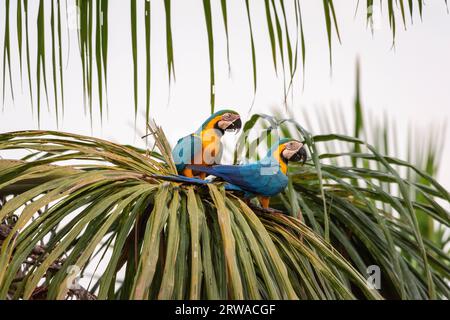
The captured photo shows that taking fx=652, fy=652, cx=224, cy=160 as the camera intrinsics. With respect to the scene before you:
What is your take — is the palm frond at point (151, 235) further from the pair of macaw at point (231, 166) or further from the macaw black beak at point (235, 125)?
the macaw black beak at point (235, 125)

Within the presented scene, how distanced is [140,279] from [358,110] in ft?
7.53

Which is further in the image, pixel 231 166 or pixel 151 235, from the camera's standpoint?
pixel 231 166

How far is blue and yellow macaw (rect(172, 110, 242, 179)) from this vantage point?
78.6 inches

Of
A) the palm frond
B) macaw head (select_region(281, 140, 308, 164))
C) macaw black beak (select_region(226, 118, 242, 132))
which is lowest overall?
the palm frond

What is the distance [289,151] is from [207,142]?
0.86 ft

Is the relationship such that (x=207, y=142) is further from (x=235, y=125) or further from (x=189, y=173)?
(x=189, y=173)

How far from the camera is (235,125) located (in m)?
2.09

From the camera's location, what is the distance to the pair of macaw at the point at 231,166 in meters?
1.82

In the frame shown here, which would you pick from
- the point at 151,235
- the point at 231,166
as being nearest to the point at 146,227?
the point at 151,235

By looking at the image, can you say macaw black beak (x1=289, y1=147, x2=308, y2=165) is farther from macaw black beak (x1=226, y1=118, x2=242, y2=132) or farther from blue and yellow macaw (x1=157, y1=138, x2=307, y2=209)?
macaw black beak (x1=226, y1=118, x2=242, y2=132)

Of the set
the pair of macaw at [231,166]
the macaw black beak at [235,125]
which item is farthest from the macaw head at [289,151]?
the macaw black beak at [235,125]

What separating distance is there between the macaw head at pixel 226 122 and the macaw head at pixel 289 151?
0.49ft

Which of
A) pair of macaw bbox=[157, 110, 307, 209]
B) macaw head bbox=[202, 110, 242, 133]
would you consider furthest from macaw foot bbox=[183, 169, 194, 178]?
macaw head bbox=[202, 110, 242, 133]
